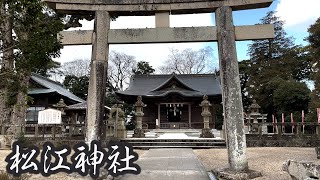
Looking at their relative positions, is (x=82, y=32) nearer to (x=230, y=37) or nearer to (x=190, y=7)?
(x=190, y=7)

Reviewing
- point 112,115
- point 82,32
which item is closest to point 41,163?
point 82,32

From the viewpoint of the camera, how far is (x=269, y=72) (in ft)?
127

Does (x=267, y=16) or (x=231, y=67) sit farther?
(x=267, y=16)

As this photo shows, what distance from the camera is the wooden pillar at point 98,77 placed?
7.58 metres

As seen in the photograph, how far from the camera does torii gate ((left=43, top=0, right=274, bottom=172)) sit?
7.57 m

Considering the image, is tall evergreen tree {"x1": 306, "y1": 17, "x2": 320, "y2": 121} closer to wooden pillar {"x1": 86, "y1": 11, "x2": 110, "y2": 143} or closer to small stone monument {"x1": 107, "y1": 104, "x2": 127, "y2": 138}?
small stone monument {"x1": 107, "y1": 104, "x2": 127, "y2": 138}

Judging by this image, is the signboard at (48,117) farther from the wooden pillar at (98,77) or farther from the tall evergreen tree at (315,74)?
the tall evergreen tree at (315,74)

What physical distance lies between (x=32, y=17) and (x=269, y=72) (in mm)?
36537

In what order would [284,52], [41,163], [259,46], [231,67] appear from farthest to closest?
[259,46] < [284,52] < [231,67] < [41,163]

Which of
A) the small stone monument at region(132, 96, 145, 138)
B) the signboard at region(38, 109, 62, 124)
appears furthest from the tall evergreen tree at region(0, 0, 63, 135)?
the small stone monument at region(132, 96, 145, 138)

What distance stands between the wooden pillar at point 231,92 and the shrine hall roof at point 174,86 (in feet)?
74.5

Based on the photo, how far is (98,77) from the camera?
304 inches

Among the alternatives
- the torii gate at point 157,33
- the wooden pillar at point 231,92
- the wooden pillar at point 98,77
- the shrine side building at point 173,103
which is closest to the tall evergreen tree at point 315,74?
the shrine side building at point 173,103

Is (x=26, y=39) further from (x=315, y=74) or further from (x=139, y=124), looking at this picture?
(x=315, y=74)
